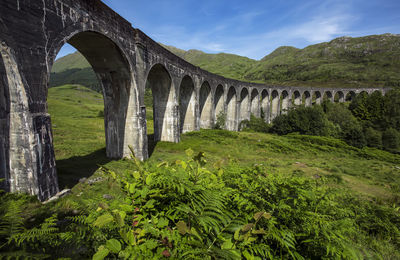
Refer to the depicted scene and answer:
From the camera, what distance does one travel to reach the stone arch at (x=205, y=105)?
1158 inches

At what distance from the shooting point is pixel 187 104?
24.8 m

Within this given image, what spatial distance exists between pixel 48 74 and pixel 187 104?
725 inches

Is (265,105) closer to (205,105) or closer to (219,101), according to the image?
(219,101)

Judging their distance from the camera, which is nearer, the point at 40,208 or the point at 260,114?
the point at 40,208

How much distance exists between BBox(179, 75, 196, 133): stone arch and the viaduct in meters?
3.74

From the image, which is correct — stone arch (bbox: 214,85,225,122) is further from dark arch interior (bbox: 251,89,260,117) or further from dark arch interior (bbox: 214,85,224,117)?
dark arch interior (bbox: 251,89,260,117)

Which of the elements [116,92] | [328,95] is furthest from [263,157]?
[328,95]

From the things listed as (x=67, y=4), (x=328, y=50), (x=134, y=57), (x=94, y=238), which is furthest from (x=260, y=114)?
(x=328, y=50)

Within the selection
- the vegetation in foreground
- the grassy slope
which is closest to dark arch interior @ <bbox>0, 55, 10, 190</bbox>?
the vegetation in foreground

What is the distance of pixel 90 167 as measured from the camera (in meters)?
11.1

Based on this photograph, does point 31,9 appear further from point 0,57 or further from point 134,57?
point 134,57

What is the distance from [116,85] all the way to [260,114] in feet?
140

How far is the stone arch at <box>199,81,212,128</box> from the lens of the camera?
29.4 meters

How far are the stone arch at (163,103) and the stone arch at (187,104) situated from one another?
5404 mm
